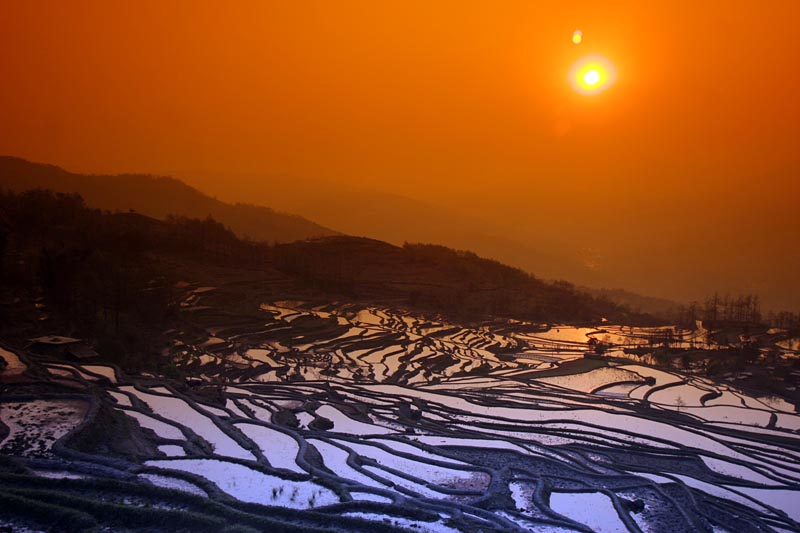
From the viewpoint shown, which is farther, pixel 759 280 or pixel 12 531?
pixel 759 280

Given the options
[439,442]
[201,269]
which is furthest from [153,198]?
[439,442]

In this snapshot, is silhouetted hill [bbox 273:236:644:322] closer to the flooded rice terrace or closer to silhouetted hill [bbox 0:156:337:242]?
the flooded rice terrace

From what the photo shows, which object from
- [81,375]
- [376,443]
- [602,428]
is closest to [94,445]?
[376,443]

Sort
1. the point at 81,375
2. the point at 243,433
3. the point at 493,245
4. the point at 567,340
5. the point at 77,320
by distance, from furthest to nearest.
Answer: the point at 493,245
the point at 567,340
the point at 77,320
the point at 81,375
the point at 243,433

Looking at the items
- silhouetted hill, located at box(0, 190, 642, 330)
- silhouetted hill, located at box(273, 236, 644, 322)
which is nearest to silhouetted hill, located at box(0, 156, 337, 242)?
silhouetted hill, located at box(273, 236, 644, 322)

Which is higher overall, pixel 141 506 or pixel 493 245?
pixel 493 245

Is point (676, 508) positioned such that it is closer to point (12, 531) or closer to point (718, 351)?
point (12, 531)

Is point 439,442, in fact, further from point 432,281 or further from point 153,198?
point 153,198
